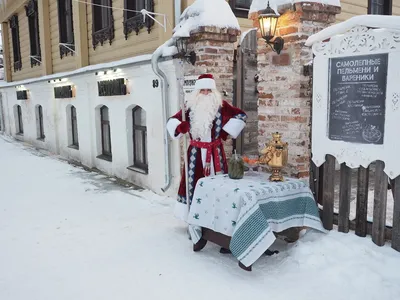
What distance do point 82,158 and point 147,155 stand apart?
11.1ft

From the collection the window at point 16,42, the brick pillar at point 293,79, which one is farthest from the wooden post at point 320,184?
the window at point 16,42

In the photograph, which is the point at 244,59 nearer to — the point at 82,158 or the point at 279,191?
the point at 279,191

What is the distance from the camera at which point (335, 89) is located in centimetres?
394

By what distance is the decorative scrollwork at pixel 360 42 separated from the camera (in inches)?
135

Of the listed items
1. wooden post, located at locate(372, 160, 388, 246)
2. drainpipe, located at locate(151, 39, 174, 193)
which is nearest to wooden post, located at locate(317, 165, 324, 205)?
wooden post, located at locate(372, 160, 388, 246)

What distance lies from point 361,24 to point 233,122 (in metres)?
1.68

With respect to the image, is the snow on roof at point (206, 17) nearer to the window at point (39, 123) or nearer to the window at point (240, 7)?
the window at point (240, 7)

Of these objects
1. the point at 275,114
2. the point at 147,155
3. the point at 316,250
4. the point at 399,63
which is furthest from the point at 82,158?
the point at 399,63

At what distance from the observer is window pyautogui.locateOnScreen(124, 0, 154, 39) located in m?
6.88

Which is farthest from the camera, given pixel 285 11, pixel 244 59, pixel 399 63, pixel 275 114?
pixel 244 59

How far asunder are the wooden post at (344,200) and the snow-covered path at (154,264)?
0.13 meters

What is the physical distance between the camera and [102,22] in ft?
29.7

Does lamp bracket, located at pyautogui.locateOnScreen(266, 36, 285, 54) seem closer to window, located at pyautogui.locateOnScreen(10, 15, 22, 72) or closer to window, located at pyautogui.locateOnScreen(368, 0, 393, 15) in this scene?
window, located at pyautogui.locateOnScreen(368, 0, 393, 15)

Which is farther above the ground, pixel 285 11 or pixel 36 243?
pixel 285 11
